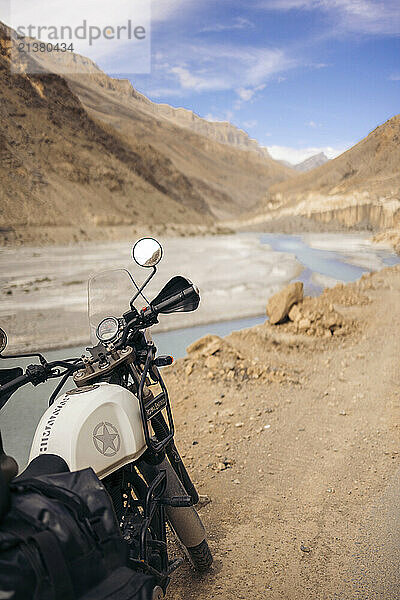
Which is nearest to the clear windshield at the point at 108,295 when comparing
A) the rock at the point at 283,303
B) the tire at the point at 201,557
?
the tire at the point at 201,557

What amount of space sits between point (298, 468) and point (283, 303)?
4.00m

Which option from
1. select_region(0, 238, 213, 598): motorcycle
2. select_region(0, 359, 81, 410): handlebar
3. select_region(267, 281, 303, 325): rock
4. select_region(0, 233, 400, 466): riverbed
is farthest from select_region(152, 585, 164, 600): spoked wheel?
select_region(267, 281, 303, 325): rock

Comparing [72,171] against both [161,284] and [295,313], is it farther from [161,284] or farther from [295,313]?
[295,313]

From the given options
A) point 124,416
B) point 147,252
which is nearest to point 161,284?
point 147,252

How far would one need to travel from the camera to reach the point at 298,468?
3189 mm

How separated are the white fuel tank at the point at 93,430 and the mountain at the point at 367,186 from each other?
2471 cm

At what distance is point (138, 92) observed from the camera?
102000mm

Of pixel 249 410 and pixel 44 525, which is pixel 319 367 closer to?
pixel 249 410

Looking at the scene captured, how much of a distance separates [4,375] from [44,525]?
72 cm

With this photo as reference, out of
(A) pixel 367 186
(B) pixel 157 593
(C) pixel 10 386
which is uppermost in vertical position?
(A) pixel 367 186

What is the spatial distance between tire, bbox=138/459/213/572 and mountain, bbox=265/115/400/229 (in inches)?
954

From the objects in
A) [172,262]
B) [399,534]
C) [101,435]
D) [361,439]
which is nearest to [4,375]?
[101,435]

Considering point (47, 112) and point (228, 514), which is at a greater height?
point (47, 112)

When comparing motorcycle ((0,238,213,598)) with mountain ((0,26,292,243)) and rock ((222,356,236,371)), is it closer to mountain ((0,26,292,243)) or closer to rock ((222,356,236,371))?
rock ((222,356,236,371))
